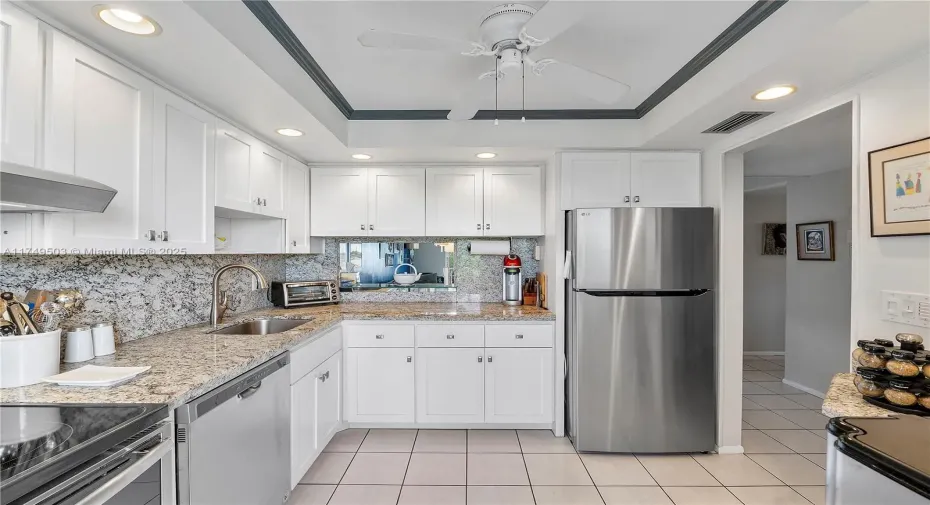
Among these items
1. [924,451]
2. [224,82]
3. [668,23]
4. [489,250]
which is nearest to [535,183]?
[489,250]

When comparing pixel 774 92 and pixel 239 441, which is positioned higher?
pixel 774 92

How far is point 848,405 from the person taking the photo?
1.28m

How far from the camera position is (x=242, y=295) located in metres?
3.04

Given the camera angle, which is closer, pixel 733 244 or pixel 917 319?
pixel 917 319

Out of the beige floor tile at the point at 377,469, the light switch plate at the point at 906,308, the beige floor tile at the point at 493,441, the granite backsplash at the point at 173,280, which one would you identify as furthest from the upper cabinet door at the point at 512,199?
the light switch plate at the point at 906,308

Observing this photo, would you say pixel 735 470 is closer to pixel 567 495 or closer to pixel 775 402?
pixel 567 495

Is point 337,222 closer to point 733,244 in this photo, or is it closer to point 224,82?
point 224,82

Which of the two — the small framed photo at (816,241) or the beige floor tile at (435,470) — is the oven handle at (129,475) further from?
the small framed photo at (816,241)

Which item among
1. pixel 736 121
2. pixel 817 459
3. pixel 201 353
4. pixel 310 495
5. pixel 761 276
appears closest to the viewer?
pixel 201 353

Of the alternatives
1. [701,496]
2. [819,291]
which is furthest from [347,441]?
[819,291]

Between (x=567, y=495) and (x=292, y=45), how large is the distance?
105 inches

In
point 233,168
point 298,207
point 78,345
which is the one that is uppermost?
point 233,168

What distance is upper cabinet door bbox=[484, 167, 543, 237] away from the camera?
3314 millimetres

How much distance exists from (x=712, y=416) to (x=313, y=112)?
3.13 meters
